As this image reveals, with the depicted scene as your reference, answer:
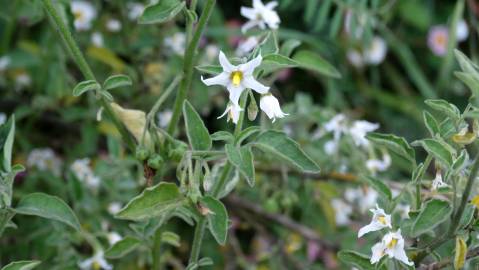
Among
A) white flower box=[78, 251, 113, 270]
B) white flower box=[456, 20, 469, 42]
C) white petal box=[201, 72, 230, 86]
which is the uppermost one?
white petal box=[201, 72, 230, 86]

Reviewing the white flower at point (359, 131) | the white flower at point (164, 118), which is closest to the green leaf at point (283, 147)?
the white flower at point (359, 131)

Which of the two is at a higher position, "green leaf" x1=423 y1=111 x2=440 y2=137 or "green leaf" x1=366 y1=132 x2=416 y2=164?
"green leaf" x1=423 y1=111 x2=440 y2=137

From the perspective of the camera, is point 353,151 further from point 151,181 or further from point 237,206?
point 151,181

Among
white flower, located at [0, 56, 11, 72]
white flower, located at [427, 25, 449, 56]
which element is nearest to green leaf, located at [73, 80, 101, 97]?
white flower, located at [0, 56, 11, 72]

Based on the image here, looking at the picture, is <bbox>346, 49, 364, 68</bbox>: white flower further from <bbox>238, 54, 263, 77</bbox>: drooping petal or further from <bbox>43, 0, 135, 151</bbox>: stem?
<bbox>238, 54, 263, 77</bbox>: drooping petal

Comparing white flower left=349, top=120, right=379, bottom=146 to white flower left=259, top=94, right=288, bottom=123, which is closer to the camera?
white flower left=259, top=94, right=288, bottom=123

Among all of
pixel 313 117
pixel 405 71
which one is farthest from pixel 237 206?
pixel 405 71
